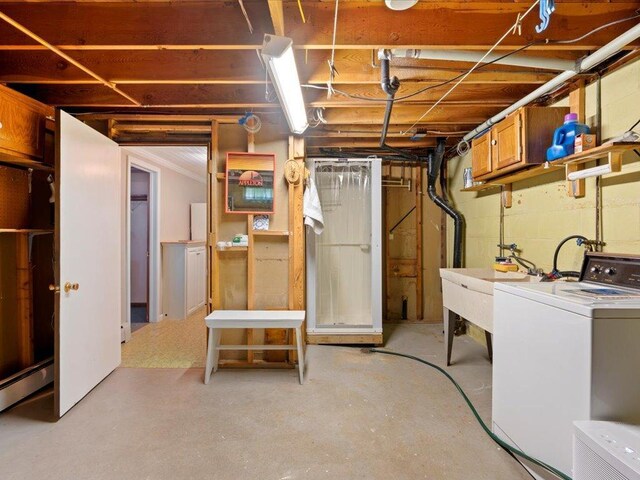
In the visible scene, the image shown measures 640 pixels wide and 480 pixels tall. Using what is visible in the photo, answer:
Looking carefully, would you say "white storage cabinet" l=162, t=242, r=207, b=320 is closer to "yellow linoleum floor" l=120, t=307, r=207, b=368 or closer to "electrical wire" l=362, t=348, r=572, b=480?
"yellow linoleum floor" l=120, t=307, r=207, b=368

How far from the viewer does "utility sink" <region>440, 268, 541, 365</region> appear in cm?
219

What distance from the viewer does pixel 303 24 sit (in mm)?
1725

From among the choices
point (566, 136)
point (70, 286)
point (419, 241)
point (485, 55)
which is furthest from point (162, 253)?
point (566, 136)

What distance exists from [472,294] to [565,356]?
1.13 m

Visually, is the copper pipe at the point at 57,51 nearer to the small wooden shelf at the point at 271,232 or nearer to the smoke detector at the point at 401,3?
the small wooden shelf at the point at 271,232

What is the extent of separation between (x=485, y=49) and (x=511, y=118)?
2.57 ft

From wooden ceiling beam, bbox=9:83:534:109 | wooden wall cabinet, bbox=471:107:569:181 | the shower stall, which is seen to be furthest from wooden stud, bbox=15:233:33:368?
wooden wall cabinet, bbox=471:107:569:181

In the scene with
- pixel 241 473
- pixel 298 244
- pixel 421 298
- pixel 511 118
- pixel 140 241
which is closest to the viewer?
pixel 241 473

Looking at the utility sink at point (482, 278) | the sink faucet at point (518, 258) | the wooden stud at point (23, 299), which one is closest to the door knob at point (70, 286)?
the wooden stud at point (23, 299)

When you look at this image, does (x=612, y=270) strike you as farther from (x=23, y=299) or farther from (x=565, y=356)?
(x=23, y=299)

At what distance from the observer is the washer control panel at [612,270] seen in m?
1.51

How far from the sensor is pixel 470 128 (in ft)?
10.7

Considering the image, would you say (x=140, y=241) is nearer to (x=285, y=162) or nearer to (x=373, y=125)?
(x=285, y=162)

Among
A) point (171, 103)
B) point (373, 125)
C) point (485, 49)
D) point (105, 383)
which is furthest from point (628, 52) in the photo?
point (105, 383)
